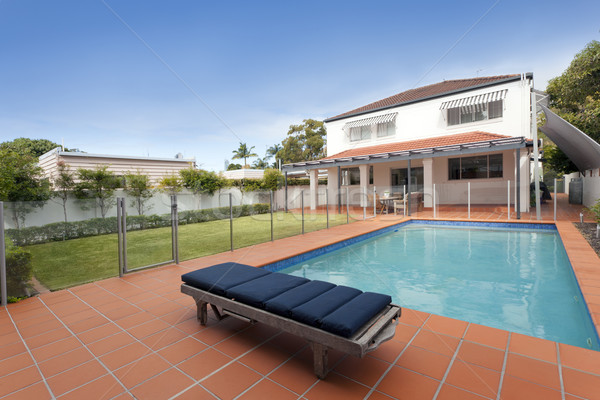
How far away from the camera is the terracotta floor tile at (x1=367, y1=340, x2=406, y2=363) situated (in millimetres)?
2474

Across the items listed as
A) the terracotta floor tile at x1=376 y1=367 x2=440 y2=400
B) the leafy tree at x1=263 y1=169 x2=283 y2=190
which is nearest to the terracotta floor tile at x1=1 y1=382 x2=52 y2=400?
the terracotta floor tile at x1=376 y1=367 x2=440 y2=400

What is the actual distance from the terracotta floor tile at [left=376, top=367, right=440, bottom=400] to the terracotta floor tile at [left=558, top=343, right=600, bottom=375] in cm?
117

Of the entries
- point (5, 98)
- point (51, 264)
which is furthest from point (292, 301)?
point (5, 98)

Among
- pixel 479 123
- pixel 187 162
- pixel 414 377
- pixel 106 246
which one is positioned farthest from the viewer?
pixel 187 162

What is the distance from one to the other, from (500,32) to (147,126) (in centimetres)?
1106

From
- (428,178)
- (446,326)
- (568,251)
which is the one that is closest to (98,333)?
(446,326)

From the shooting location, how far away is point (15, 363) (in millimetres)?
2527

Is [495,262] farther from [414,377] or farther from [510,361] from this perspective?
[414,377]

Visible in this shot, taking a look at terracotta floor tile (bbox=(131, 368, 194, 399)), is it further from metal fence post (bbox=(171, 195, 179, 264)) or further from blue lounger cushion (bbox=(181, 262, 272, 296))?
metal fence post (bbox=(171, 195, 179, 264))

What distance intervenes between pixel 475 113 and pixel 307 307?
1696cm

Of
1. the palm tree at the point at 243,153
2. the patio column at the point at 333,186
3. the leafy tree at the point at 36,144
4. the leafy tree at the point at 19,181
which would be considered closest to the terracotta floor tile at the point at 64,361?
the leafy tree at the point at 19,181

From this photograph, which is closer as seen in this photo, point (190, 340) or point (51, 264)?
point (190, 340)

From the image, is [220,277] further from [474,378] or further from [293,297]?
[474,378]

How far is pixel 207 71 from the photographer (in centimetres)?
767
